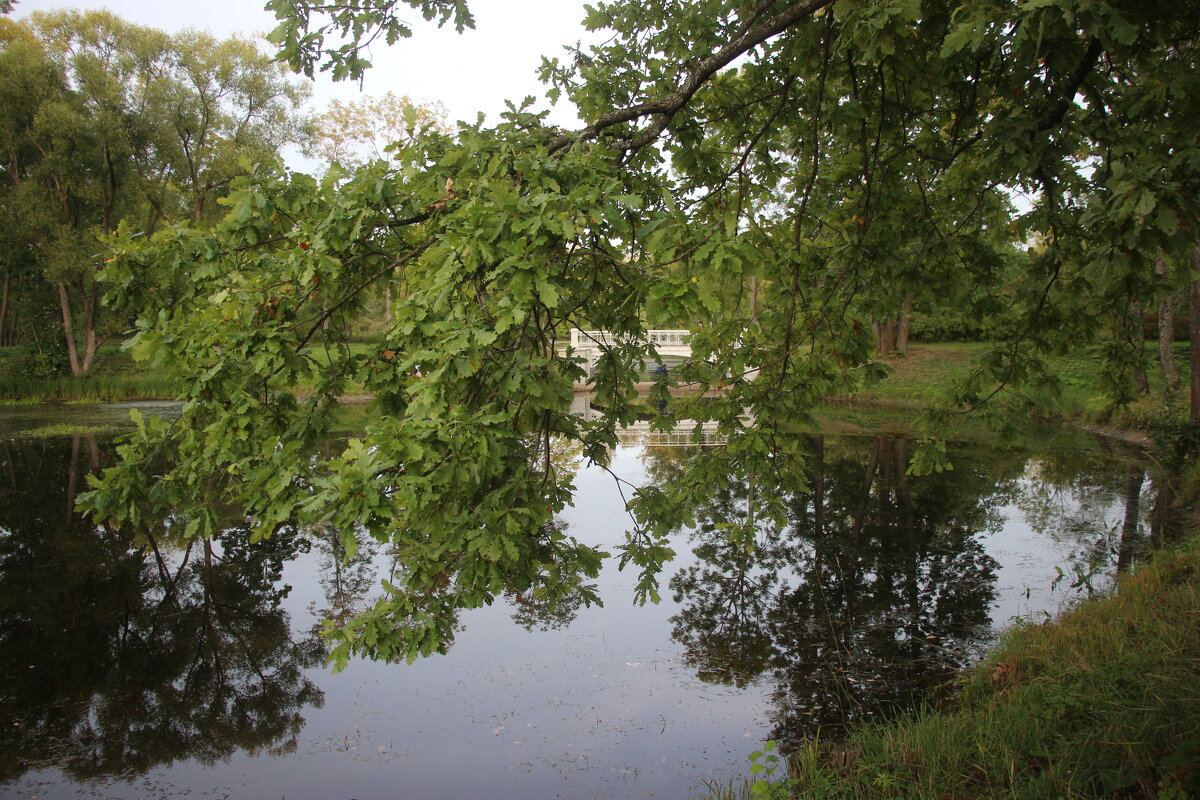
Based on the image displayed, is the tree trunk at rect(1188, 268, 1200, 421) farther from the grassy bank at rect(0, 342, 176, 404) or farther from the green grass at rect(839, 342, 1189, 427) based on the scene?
the grassy bank at rect(0, 342, 176, 404)

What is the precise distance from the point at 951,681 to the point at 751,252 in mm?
4326

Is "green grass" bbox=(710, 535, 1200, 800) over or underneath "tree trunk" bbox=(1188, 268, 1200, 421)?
underneath

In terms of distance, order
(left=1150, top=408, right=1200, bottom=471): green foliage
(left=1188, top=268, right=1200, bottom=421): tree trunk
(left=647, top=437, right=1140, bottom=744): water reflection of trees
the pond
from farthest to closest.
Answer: (left=1188, top=268, right=1200, bottom=421): tree trunk < (left=1150, top=408, right=1200, bottom=471): green foliage < (left=647, top=437, right=1140, bottom=744): water reflection of trees < the pond

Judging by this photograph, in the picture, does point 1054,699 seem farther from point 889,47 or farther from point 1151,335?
point 1151,335

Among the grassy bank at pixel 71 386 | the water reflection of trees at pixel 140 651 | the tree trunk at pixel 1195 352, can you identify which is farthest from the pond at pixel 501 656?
the grassy bank at pixel 71 386

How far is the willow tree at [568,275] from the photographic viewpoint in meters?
3.17

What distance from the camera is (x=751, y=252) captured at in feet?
10.9

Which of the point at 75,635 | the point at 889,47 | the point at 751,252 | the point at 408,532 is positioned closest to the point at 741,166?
the point at 889,47

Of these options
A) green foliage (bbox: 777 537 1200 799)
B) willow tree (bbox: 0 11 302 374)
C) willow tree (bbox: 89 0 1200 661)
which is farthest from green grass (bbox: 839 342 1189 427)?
willow tree (bbox: 0 11 302 374)

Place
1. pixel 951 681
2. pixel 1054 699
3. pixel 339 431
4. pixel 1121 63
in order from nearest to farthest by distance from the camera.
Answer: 1. pixel 1054 699
2. pixel 1121 63
3. pixel 951 681
4. pixel 339 431

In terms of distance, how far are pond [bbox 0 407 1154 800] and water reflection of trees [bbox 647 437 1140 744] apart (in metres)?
0.03

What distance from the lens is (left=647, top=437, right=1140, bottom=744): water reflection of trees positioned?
6285mm

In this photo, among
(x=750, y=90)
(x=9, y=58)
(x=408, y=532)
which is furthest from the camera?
(x=9, y=58)

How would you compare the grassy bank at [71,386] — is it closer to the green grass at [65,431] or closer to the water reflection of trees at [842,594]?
the green grass at [65,431]
